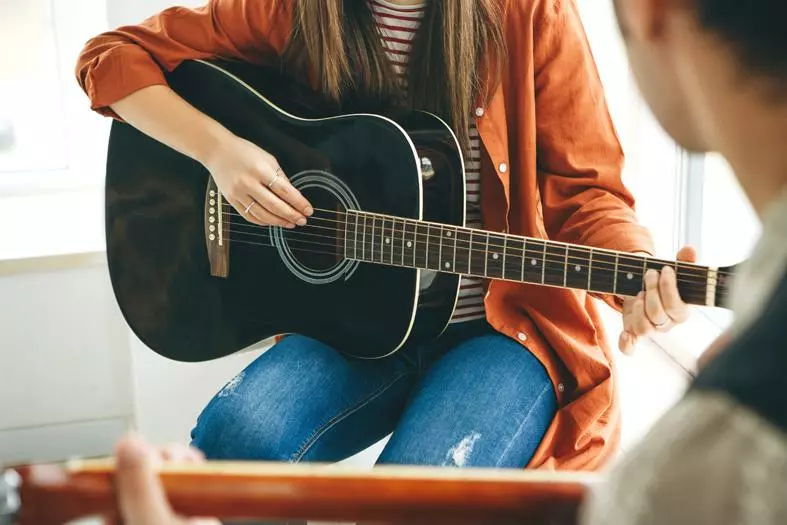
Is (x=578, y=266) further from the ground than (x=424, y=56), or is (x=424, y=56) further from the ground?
(x=424, y=56)

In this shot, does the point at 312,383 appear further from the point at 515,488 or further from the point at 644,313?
the point at 515,488

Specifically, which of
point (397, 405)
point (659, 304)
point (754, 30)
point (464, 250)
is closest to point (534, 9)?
point (464, 250)

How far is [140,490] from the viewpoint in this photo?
0.58 meters

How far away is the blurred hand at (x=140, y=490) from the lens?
58 centimetres

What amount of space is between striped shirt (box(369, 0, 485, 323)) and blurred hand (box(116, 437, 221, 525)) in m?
0.79

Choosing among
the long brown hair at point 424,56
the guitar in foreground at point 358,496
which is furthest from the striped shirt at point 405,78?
the guitar in foreground at point 358,496

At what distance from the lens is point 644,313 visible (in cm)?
111

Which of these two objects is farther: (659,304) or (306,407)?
(306,407)

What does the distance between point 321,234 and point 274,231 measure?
0.27ft

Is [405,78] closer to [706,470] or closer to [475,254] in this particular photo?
[475,254]

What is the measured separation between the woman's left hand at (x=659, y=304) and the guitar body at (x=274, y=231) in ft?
0.82

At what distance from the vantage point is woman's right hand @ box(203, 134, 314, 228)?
4.31 feet

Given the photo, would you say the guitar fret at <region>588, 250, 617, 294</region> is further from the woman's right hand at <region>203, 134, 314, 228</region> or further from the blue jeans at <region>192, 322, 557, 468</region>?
the woman's right hand at <region>203, 134, 314, 228</region>

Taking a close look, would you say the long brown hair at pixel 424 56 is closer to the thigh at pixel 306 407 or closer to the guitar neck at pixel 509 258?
the guitar neck at pixel 509 258
